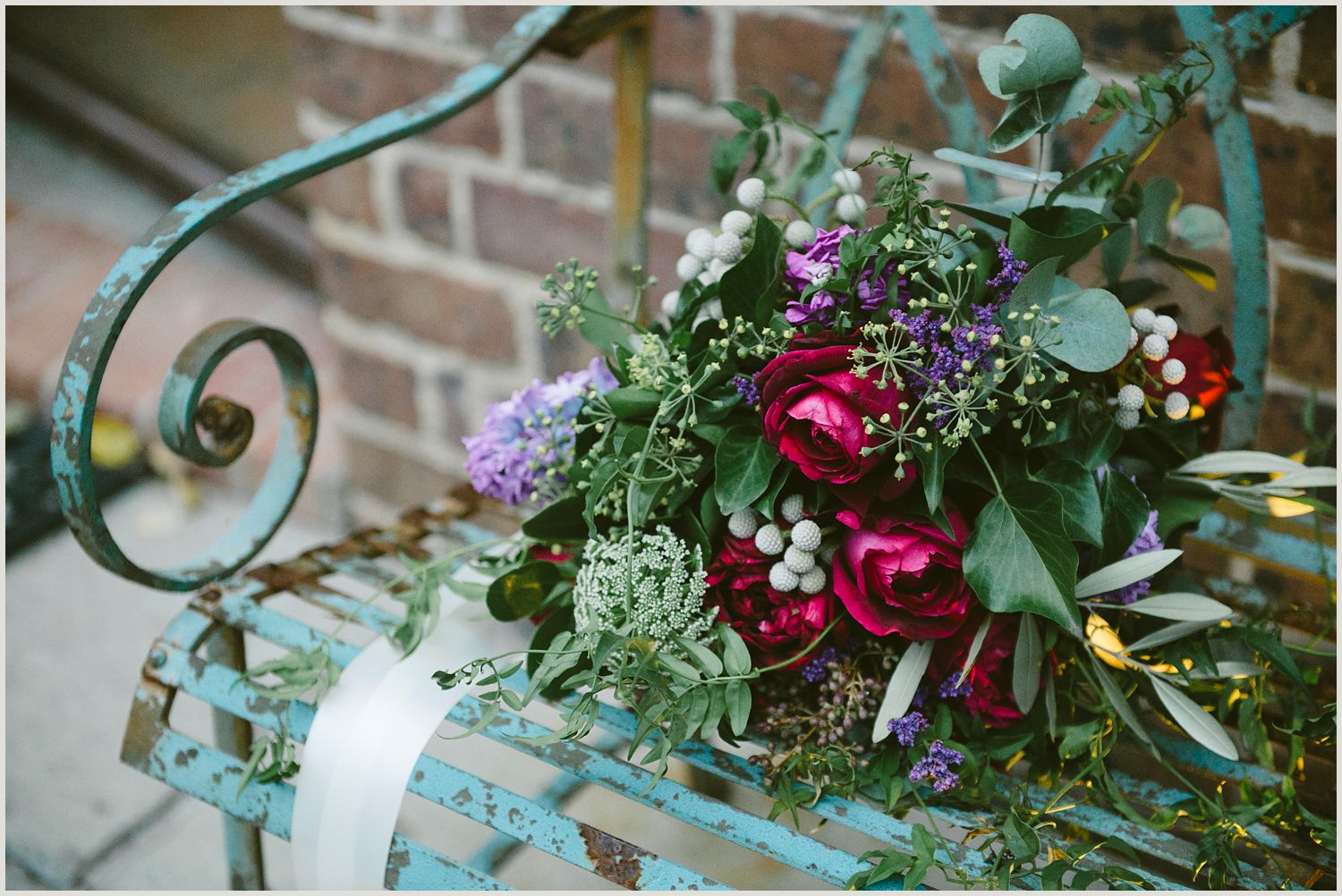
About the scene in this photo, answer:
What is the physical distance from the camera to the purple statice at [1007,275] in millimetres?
626

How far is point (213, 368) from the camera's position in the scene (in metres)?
0.73

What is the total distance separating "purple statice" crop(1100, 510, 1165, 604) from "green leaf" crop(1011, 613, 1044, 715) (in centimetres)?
6

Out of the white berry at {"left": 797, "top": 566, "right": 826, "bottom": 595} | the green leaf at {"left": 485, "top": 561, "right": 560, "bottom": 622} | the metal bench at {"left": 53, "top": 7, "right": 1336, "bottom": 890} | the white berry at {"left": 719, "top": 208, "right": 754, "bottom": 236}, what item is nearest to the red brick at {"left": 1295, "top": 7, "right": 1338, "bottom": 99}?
the metal bench at {"left": 53, "top": 7, "right": 1336, "bottom": 890}

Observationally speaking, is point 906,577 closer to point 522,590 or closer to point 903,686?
point 903,686

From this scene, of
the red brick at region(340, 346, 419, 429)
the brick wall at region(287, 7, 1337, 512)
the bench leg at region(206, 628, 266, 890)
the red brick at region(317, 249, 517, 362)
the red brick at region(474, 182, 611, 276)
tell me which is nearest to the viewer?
the bench leg at region(206, 628, 266, 890)

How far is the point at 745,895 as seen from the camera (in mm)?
592

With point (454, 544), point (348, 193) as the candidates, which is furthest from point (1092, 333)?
point (348, 193)

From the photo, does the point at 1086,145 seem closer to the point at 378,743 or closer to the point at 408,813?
the point at 378,743

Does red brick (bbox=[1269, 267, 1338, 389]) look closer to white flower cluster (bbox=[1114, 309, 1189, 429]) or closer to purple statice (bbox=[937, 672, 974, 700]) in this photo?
white flower cluster (bbox=[1114, 309, 1189, 429])

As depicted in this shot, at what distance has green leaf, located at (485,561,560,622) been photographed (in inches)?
28.3

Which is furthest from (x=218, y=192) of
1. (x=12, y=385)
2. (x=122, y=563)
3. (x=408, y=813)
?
(x=12, y=385)

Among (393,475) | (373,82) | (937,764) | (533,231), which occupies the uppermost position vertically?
(373,82)

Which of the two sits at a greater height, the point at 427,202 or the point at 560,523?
the point at 427,202

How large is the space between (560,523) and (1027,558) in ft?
0.93
